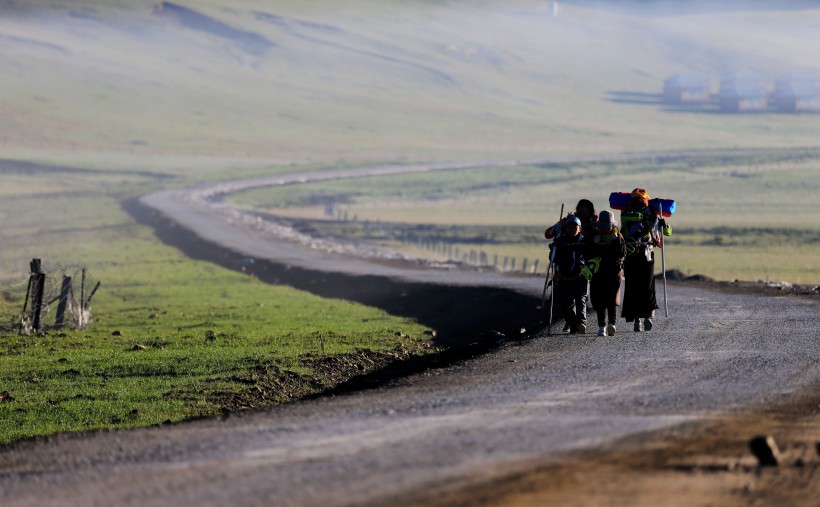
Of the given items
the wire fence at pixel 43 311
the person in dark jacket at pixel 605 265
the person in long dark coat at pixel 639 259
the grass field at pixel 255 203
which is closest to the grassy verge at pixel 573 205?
the grass field at pixel 255 203

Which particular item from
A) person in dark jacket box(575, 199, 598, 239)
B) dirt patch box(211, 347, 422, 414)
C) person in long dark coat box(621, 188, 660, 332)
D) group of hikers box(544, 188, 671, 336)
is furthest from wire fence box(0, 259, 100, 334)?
person in long dark coat box(621, 188, 660, 332)

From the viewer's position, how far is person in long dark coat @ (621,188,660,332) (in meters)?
19.6

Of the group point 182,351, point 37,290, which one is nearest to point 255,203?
point 37,290

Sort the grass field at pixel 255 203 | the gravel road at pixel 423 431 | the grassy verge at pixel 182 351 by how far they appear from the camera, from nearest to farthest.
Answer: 1. the gravel road at pixel 423 431
2. the grassy verge at pixel 182 351
3. the grass field at pixel 255 203

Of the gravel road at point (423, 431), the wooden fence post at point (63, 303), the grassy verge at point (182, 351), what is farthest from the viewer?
the wooden fence post at point (63, 303)

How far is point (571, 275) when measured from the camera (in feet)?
65.6

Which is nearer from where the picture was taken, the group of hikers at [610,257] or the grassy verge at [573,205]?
the group of hikers at [610,257]

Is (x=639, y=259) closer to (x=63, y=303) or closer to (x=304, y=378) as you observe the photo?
(x=304, y=378)

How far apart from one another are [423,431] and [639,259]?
9.28 meters

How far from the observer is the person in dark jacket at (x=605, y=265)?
19.5 meters

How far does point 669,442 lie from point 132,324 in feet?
69.3

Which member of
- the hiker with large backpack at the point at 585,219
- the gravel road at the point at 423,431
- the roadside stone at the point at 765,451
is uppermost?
the hiker with large backpack at the point at 585,219

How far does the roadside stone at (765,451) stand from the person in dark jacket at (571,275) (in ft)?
31.6

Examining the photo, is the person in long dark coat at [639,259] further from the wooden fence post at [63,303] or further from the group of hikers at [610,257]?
the wooden fence post at [63,303]
